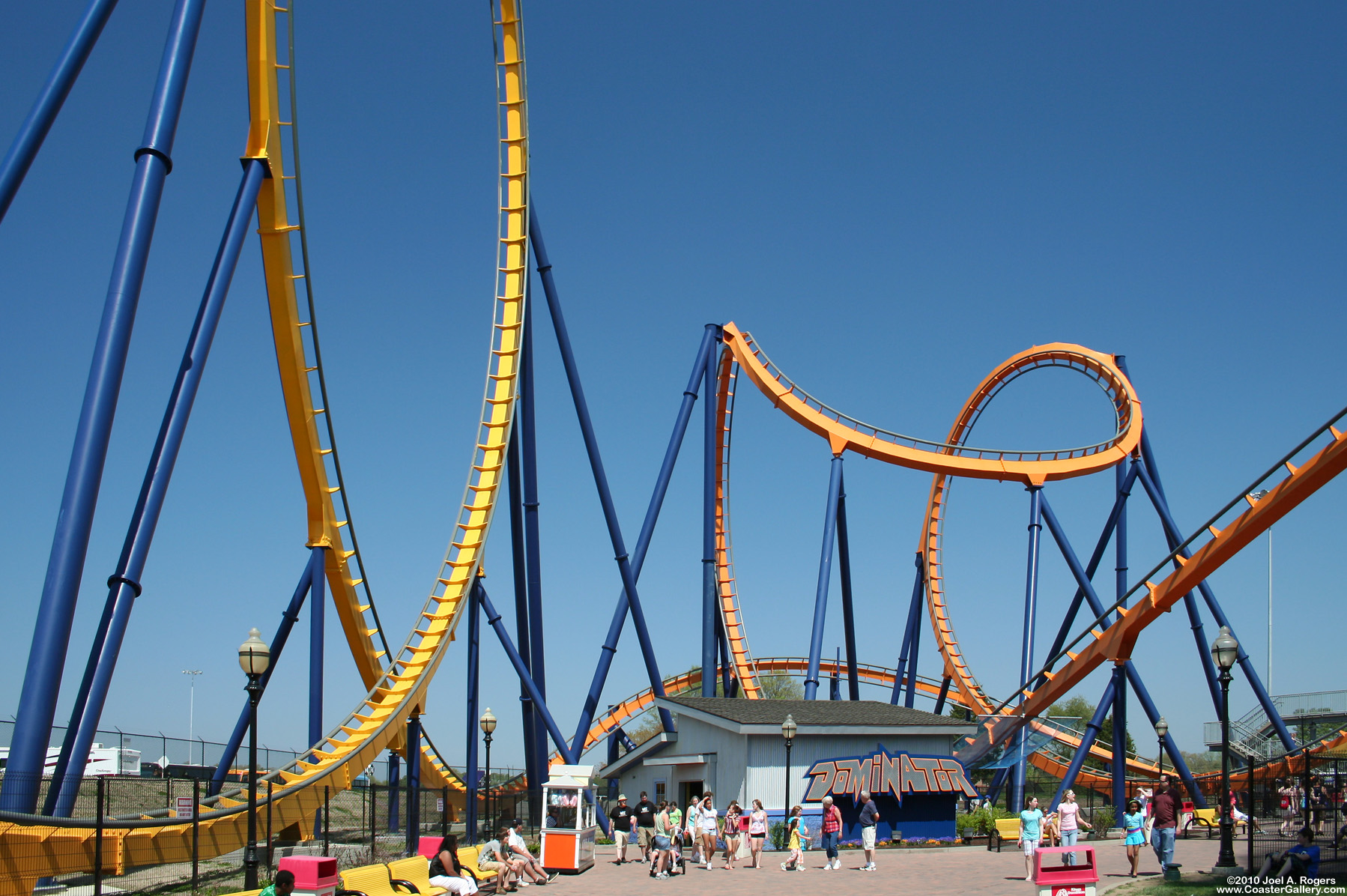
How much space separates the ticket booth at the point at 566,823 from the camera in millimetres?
16312

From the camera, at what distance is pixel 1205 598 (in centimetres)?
2758

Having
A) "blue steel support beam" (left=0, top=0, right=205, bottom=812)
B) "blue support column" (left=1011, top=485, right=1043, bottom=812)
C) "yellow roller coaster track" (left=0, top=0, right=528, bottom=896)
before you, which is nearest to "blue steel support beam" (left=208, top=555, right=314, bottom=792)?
"yellow roller coaster track" (left=0, top=0, right=528, bottom=896)

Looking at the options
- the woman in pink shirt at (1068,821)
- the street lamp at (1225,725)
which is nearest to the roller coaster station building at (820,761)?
the woman in pink shirt at (1068,821)

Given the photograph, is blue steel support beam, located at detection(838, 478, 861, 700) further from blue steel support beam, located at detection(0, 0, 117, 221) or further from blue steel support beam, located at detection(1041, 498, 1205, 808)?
blue steel support beam, located at detection(0, 0, 117, 221)

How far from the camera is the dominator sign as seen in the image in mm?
20203

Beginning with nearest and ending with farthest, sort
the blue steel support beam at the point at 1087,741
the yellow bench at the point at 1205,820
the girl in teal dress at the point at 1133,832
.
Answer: the girl in teal dress at the point at 1133,832, the yellow bench at the point at 1205,820, the blue steel support beam at the point at 1087,741

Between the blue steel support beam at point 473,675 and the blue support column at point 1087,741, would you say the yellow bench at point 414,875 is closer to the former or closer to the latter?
the blue steel support beam at point 473,675

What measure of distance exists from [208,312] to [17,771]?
234 inches

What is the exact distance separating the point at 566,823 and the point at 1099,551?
17.4m

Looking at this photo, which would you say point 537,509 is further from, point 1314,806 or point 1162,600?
point 1314,806

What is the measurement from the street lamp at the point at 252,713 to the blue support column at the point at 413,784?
5.27 metres

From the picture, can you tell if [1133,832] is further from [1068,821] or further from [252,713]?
[252,713]

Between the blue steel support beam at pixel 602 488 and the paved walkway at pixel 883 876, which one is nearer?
the paved walkway at pixel 883 876

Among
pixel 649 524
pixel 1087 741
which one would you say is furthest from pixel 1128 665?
pixel 649 524
